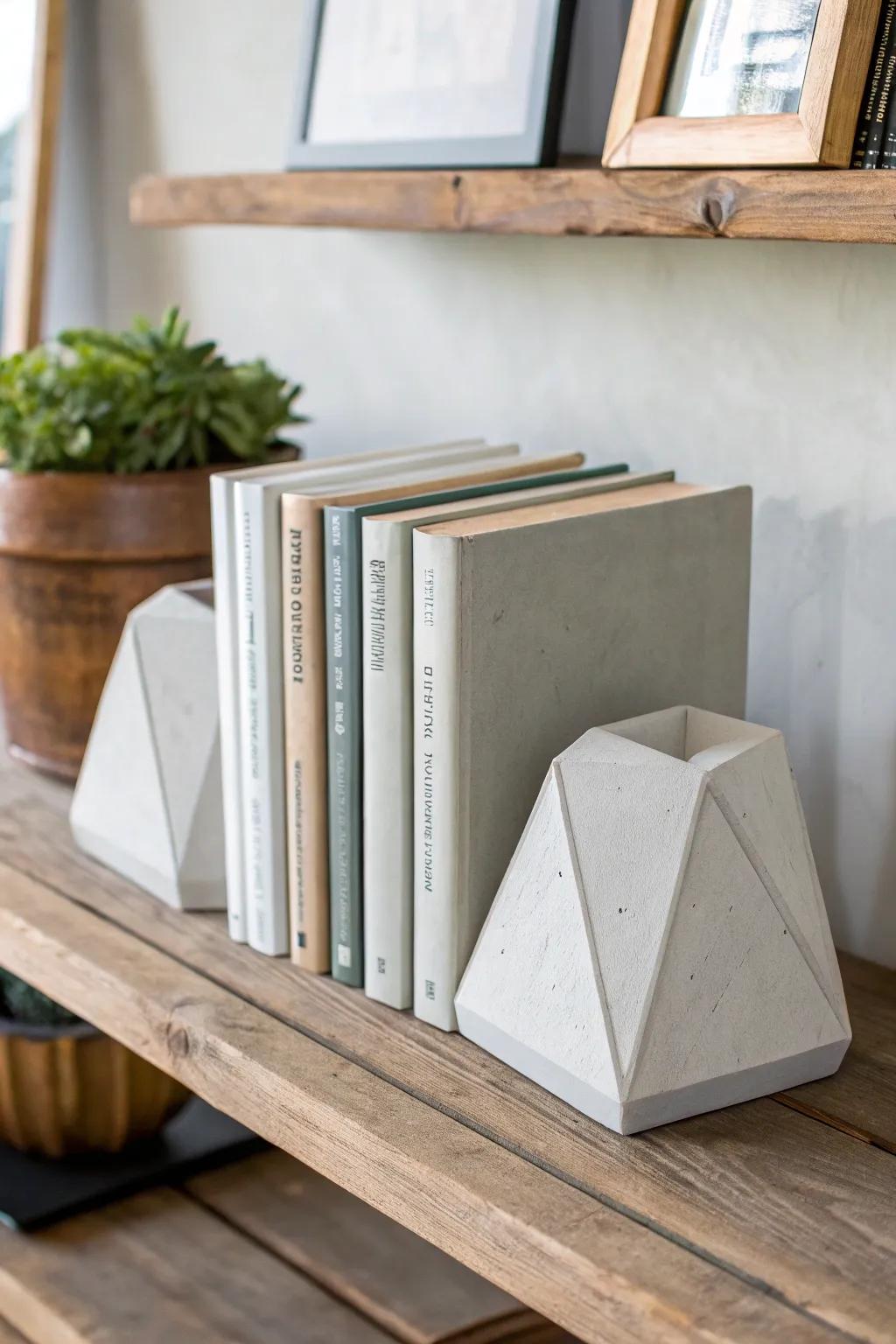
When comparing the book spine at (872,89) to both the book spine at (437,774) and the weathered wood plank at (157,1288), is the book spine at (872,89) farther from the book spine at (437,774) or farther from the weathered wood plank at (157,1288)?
the weathered wood plank at (157,1288)

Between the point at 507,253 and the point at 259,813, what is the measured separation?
419mm

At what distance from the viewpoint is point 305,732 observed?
0.76 m

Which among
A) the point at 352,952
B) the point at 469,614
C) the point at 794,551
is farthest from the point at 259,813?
the point at 794,551

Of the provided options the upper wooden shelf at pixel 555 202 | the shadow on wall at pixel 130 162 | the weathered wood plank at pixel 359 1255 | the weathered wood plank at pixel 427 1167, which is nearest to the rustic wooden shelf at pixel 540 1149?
the weathered wood plank at pixel 427 1167

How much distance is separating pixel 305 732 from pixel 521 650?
0.14m

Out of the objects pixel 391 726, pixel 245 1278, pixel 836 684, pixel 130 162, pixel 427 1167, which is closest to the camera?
pixel 427 1167

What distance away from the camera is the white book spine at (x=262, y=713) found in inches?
29.7

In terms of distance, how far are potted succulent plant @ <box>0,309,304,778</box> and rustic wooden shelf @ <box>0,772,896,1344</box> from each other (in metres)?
0.23

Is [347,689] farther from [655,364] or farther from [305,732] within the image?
[655,364]

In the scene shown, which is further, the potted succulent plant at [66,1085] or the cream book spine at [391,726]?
the potted succulent plant at [66,1085]

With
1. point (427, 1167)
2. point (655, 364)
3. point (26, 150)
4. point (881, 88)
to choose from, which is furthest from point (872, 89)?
point (26, 150)

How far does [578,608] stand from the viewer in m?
0.70

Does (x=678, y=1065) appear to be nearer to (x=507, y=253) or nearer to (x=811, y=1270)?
(x=811, y=1270)

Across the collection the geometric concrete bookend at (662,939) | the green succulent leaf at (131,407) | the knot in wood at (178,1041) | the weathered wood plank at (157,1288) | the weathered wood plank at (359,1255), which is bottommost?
the weathered wood plank at (359,1255)
